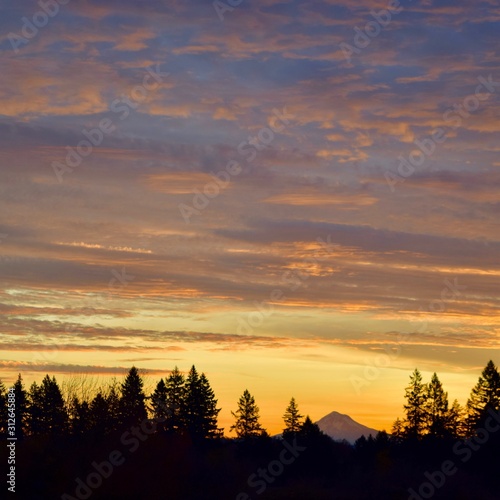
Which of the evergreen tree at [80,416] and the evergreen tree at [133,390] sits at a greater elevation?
the evergreen tree at [133,390]

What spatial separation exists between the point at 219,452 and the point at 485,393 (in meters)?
42.0

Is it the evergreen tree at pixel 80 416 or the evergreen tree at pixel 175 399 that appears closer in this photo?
the evergreen tree at pixel 80 416

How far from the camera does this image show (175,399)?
104750 mm

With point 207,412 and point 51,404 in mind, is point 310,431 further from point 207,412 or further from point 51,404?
point 51,404

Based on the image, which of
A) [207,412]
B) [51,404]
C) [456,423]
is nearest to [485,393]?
[456,423]

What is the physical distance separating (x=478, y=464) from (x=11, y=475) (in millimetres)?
41925

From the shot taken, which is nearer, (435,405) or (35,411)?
(435,405)

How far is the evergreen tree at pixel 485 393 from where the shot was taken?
86206mm

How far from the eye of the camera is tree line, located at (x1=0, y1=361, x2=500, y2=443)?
284 feet

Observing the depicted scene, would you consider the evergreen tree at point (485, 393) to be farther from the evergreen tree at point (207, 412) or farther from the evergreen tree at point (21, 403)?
the evergreen tree at point (21, 403)

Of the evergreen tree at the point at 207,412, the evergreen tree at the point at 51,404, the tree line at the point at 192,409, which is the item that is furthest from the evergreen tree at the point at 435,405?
the evergreen tree at the point at 51,404

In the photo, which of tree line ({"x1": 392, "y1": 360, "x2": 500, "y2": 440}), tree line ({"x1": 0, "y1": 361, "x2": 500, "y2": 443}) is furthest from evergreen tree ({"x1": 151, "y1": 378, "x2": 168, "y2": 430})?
tree line ({"x1": 392, "y1": 360, "x2": 500, "y2": 440})

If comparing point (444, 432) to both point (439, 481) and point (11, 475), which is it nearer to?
point (439, 481)

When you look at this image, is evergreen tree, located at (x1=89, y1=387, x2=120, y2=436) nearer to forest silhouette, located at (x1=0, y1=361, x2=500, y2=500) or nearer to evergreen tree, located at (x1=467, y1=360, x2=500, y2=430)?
forest silhouette, located at (x1=0, y1=361, x2=500, y2=500)
